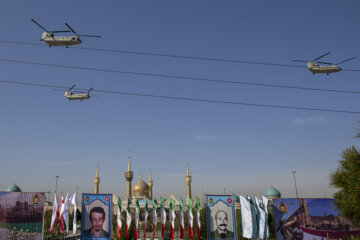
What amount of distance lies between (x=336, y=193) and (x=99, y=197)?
2231cm

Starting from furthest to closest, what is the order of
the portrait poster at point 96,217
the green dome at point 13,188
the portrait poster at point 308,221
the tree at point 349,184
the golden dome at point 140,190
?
the golden dome at point 140,190 < the green dome at point 13,188 < the portrait poster at point 308,221 < the portrait poster at point 96,217 < the tree at point 349,184

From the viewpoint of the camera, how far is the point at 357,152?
31.9 ft

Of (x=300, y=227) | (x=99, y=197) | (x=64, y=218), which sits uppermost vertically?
(x=99, y=197)

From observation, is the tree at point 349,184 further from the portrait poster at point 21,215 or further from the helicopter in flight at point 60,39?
the portrait poster at point 21,215

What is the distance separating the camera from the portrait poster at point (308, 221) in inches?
1161

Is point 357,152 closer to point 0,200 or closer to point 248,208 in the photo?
point 248,208

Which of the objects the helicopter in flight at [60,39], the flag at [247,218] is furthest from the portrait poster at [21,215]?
the flag at [247,218]

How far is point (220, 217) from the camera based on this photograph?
27922mm

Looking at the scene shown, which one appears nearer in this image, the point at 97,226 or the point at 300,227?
the point at 97,226

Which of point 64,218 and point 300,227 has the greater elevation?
point 64,218

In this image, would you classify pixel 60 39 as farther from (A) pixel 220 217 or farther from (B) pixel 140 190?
(B) pixel 140 190

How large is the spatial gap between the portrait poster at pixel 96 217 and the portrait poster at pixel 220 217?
348 inches

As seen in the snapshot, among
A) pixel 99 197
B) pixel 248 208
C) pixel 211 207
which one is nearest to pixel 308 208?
pixel 248 208

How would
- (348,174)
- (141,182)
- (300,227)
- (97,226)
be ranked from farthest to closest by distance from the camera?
(141,182)
(300,227)
(97,226)
(348,174)
